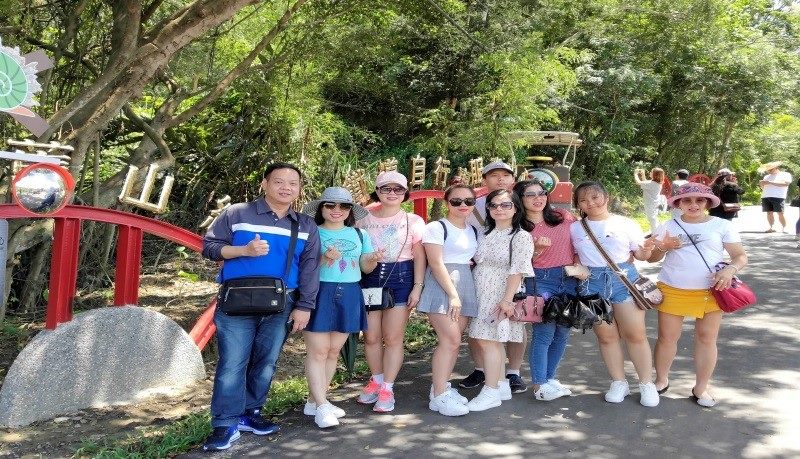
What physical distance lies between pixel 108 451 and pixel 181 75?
583 centimetres

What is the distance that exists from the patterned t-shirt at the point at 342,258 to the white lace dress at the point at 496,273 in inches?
32.5

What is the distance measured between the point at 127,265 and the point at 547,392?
2.96 m

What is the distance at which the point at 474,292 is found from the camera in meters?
4.71

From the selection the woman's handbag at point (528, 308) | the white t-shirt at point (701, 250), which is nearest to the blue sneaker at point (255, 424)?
the woman's handbag at point (528, 308)

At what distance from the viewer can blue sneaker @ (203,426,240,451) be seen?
13.1 ft

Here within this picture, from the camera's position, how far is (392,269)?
4.66 metres

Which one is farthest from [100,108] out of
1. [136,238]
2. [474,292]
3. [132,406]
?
[474,292]

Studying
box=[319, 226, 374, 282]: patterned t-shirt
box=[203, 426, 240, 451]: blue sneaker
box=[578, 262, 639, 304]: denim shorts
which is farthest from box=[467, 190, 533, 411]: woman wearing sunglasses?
box=[203, 426, 240, 451]: blue sneaker

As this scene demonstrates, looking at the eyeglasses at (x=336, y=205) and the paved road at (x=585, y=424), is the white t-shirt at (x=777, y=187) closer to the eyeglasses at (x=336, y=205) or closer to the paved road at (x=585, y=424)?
the paved road at (x=585, y=424)

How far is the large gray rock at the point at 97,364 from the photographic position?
4.30 metres

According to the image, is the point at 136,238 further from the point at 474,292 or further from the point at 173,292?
the point at 173,292

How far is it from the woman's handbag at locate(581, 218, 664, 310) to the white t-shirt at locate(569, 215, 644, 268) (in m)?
0.03

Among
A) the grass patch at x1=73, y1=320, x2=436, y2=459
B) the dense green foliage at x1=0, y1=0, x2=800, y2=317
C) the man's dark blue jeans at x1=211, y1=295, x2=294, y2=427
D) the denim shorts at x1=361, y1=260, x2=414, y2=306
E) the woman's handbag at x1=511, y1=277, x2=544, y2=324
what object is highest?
the dense green foliage at x1=0, y1=0, x2=800, y2=317

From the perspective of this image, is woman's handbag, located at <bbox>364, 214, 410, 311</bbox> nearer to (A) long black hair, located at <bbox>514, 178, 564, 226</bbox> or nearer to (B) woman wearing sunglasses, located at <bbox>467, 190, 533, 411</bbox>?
(B) woman wearing sunglasses, located at <bbox>467, 190, 533, 411</bbox>
